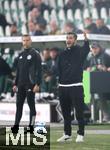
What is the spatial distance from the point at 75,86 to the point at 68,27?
30.5 feet

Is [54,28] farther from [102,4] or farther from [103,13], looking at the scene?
[102,4]

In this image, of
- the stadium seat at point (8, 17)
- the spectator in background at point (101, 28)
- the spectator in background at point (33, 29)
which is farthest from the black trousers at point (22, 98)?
the stadium seat at point (8, 17)

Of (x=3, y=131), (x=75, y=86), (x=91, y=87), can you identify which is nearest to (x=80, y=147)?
(x=75, y=86)

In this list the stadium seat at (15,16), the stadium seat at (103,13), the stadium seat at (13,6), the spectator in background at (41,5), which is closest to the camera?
the stadium seat at (103,13)

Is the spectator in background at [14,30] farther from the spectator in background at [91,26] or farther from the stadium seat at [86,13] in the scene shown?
the spectator in background at [91,26]

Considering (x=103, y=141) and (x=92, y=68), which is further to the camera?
(x=92, y=68)

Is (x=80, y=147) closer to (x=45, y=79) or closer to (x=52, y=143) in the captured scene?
(x=52, y=143)

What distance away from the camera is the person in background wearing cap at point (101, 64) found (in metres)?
16.0

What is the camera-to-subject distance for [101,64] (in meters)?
16.2

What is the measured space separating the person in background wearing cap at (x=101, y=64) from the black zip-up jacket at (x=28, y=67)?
13.1 ft

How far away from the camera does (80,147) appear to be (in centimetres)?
910

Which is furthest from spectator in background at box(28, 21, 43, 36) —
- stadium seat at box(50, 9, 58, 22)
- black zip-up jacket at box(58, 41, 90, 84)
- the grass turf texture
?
black zip-up jacket at box(58, 41, 90, 84)

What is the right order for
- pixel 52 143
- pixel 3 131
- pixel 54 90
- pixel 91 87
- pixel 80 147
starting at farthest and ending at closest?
pixel 54 90 < pixel 91 87 < pixel 3 131 < pixel 52 143 < pixel 80 147

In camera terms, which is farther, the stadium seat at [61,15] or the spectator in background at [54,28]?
the stadium seat at [61,15]
